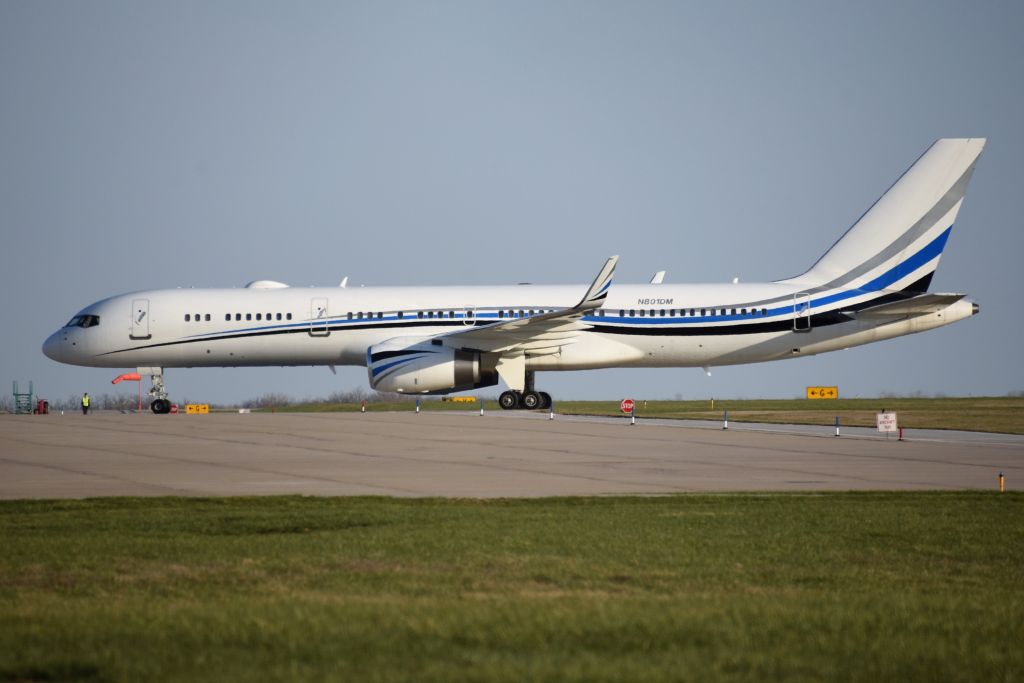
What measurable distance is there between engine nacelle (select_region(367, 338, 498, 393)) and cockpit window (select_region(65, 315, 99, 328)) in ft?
36.7

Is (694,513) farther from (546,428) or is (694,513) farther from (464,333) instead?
(464,333)

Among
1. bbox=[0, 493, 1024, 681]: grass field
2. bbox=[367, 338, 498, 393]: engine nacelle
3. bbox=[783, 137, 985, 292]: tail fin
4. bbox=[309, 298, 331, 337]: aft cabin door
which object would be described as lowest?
bbox=[0, 493, 1024, 681]: grass field

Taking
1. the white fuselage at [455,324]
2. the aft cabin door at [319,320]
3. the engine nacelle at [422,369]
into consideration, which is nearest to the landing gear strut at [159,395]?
the white fuselage at [455,324]

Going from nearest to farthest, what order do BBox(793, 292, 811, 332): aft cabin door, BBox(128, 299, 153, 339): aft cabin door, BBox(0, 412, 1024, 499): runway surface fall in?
BBox(0, 412, 1024, 499): runway surface, BBox(793, 292, 811, 332): aft cabin door, BBox(128, 299, 153, 339): aft cabin door

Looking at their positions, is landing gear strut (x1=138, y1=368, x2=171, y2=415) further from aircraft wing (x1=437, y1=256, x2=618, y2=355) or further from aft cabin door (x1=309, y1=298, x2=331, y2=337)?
aircraft wing (x1=437, y1=256, x2=618, y2=355)

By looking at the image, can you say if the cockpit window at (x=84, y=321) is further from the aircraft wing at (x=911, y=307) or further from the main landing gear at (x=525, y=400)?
the aircraft wing at (x=911, y=307)

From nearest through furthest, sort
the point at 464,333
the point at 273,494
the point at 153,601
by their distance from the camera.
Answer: the point at 153,601, the point at 273,494, the point at 464,333

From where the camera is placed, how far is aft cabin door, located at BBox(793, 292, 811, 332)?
38.1m

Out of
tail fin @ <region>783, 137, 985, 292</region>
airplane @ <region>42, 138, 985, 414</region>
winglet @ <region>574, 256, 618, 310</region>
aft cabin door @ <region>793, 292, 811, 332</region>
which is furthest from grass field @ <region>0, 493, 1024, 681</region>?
tail fin @ <region>783, 137, 985, 292</region>

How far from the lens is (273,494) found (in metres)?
15.7

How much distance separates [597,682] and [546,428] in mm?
25281

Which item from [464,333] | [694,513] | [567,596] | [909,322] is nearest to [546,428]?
[464,333]

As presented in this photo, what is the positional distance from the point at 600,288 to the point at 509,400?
6803mm

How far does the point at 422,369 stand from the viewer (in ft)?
122
